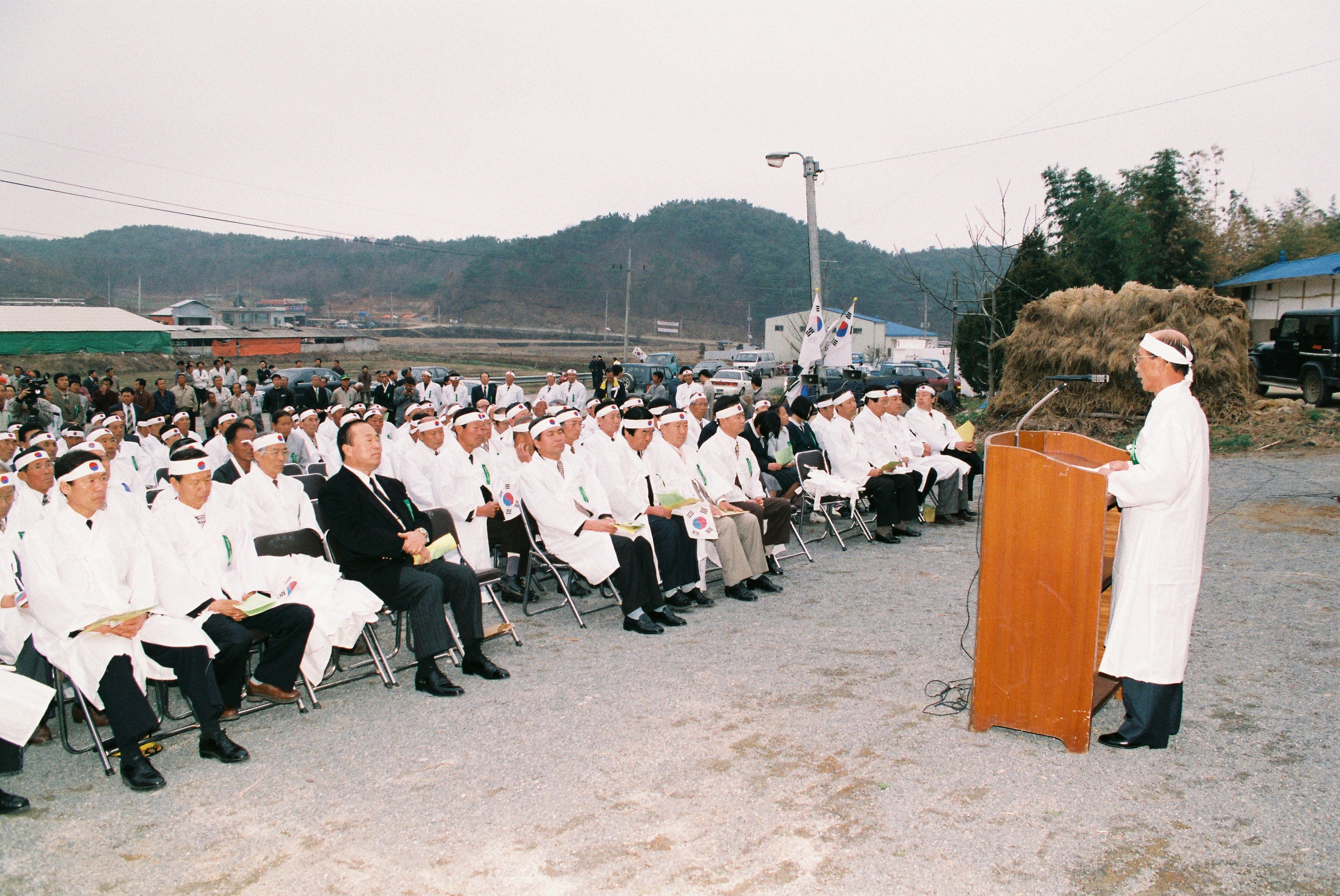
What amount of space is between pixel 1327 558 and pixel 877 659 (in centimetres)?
497

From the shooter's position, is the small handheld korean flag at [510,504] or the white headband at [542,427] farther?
the small handheld korean flag at [510,504]

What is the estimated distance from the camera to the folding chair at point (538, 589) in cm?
659

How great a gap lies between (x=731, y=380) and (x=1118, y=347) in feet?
55.3

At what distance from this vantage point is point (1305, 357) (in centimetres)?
1712

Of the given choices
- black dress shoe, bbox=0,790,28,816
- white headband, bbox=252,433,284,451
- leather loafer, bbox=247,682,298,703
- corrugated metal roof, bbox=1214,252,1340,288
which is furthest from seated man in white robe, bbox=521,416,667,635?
corrugated metal roof, bbox=1214,252,1340,288

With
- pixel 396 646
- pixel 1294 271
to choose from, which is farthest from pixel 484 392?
pixel 1294 271

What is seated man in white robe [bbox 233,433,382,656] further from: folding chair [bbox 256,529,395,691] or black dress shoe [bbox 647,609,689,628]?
black dress shoe [bbox 647,609,689,628]

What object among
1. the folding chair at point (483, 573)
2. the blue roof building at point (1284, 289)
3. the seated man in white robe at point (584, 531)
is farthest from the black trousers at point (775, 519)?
the blue roof building at point (1284, 289)

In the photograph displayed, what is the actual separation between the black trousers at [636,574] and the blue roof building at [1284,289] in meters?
23.9

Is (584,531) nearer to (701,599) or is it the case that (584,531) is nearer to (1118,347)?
(701,599)

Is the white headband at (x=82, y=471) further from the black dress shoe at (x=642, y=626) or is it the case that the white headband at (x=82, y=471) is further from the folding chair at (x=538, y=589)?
the black dress shoe at (x=642, y=626)

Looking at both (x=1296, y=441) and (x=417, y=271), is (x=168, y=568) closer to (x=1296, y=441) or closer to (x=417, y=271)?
(x=1296, y=441)

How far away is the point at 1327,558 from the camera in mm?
7688

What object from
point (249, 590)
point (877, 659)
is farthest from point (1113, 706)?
point (249, 590)
